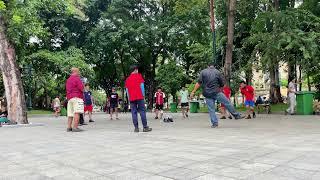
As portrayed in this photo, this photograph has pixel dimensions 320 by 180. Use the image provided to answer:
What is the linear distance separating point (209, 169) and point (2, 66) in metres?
13.7

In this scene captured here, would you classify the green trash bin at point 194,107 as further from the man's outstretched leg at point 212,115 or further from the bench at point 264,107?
the man's outstretched leg at point 212,115

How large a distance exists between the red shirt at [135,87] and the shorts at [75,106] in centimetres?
201

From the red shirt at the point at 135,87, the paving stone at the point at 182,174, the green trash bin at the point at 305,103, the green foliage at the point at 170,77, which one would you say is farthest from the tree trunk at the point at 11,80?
the green foliage at the point at 170,77

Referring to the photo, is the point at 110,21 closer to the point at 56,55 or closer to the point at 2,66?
the point at 56,55

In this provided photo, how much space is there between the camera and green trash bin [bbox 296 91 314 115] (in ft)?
61.2

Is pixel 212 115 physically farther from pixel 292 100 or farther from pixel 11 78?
pixel 11 78

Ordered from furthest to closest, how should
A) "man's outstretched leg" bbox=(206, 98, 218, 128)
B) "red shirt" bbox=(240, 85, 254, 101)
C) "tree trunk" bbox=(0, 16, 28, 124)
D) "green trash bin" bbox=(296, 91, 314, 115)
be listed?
"green trash bin" bbox=(296, 91, 314, 115)
"red shirt" bbox=(240, 85, 254, 101)
"tree trunk" bbox=(0, 16, 28, 124)
"man's outstretched leg" bbox=(206, 98, 218, 128)

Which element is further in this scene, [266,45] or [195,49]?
[195,49]

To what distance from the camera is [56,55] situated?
36375mm

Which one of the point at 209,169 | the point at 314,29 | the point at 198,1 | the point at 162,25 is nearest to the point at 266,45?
the point at 314,29

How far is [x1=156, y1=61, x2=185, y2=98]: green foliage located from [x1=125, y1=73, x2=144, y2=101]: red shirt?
93.7 ft

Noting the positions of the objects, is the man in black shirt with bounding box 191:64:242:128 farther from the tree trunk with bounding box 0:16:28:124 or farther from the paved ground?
the tree trunk with bounding box 0:16:28:124

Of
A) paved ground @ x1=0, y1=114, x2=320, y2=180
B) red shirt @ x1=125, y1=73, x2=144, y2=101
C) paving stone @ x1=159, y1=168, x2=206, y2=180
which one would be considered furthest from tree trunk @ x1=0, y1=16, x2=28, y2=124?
paving stone @ x1=159, y1=168, x2=206, y2=180

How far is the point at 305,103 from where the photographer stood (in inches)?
735
